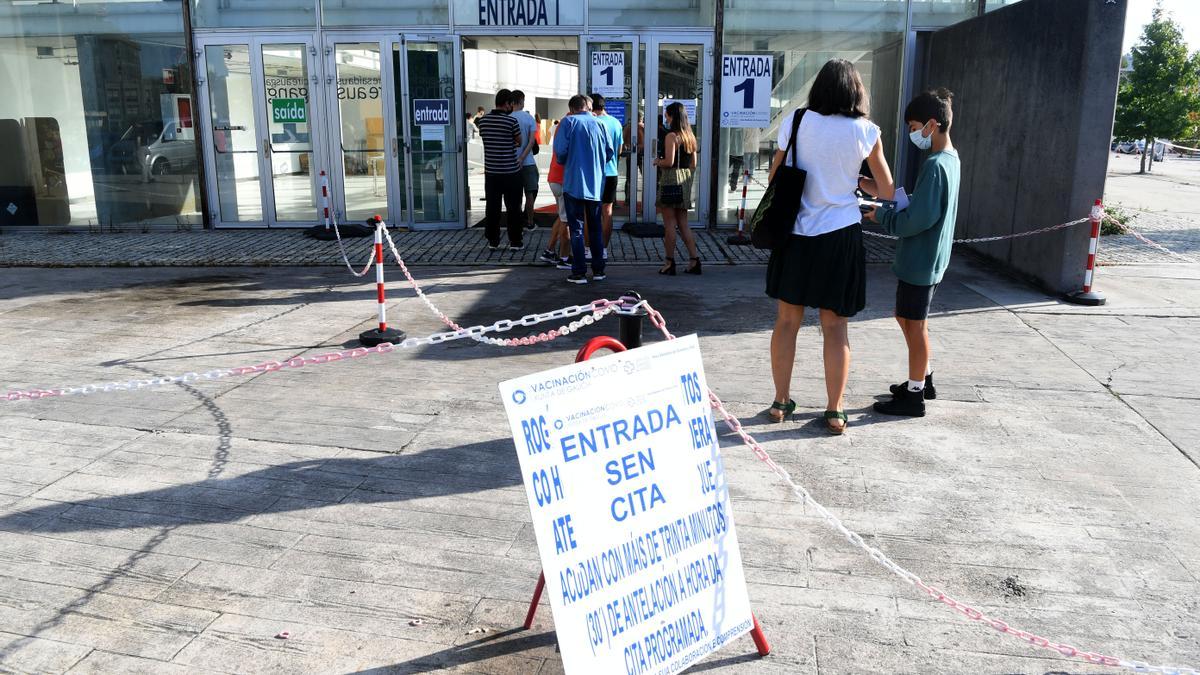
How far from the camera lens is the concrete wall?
→ 8742 mm

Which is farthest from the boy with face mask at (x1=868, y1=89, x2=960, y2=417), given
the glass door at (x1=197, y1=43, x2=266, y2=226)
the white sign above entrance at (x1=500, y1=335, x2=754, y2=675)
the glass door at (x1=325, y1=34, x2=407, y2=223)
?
the glass door at (x1=197, y1=43, x2=266, y2=226)

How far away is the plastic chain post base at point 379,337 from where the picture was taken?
7.21 metres

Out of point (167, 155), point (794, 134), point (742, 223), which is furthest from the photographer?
point (167, 155)

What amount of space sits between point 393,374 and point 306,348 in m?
1.12

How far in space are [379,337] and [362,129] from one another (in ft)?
24.3

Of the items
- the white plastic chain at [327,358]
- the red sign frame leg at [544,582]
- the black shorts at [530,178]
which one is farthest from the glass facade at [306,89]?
the red sign frame leg at [544,582]

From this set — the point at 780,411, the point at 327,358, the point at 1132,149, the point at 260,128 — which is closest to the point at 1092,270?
the point at 780,411

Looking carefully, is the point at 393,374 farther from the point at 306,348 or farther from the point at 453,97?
the point at 453,97

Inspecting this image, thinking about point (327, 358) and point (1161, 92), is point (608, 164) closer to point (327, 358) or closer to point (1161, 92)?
point (327, 358)

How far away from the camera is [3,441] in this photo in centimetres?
531

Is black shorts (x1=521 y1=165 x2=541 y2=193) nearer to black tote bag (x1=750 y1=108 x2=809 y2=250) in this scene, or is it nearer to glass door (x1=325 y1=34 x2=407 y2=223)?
glass door (x1=325 y1=34 x2=407 y2=223)

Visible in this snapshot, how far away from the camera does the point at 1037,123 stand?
9656mm

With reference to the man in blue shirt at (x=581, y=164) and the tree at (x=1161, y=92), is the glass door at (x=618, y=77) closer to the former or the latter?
the man in blue shirt at (x=581, y=164)

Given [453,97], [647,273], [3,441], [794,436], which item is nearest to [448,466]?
[794,436]
